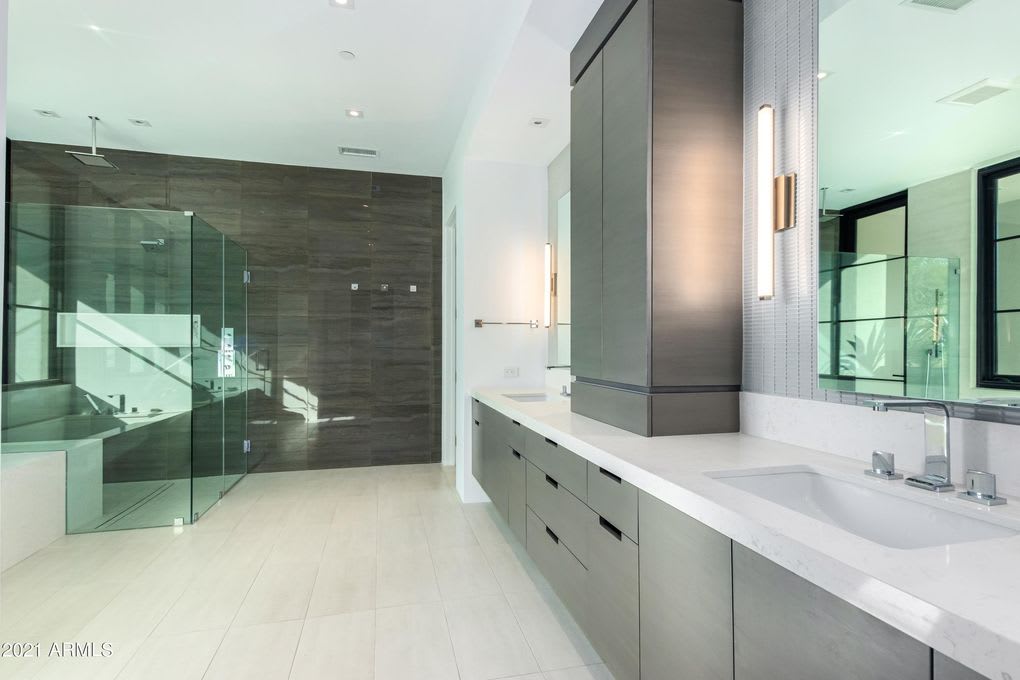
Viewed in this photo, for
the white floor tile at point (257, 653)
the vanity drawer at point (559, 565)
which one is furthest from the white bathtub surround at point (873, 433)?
the white floor tile at point (257, 653)

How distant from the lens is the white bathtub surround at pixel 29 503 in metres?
2.74

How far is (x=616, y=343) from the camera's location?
205 centimetres

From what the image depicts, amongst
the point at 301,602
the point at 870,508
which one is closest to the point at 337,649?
the point at 301,602

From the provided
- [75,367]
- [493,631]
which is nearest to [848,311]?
[493,631]

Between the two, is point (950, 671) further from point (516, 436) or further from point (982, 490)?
point (516, 436)

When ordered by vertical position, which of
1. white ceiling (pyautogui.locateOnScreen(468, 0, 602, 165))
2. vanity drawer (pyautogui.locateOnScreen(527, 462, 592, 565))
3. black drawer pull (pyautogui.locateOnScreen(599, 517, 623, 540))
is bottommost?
vanity drawer (pyautogui.locateOnScreen(527, 462, 592, 565))

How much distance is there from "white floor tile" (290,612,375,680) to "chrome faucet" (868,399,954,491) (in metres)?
1.79

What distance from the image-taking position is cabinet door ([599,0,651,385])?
1826 mm

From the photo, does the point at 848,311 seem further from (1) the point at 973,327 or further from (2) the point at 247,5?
(2) the point at 247,5

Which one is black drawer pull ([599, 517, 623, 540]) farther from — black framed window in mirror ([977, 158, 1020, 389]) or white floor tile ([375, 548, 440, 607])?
white floor tile ([375, 548, 440, 607])

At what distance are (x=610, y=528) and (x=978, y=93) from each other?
4.53 ft

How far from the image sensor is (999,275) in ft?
3.48

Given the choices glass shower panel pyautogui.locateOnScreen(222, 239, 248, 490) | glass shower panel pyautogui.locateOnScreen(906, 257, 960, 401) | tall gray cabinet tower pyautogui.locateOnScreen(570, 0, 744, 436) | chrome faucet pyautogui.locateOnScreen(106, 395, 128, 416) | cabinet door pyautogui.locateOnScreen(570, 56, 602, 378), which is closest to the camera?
glass shower panel pyautogui.locateOnScreen(906, 257, 960, 401)

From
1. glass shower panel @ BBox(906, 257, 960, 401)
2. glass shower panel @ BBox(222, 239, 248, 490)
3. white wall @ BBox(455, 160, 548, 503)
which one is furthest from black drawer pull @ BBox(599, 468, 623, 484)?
glass shower panel @ BBox(222, 239, 248, 490)
